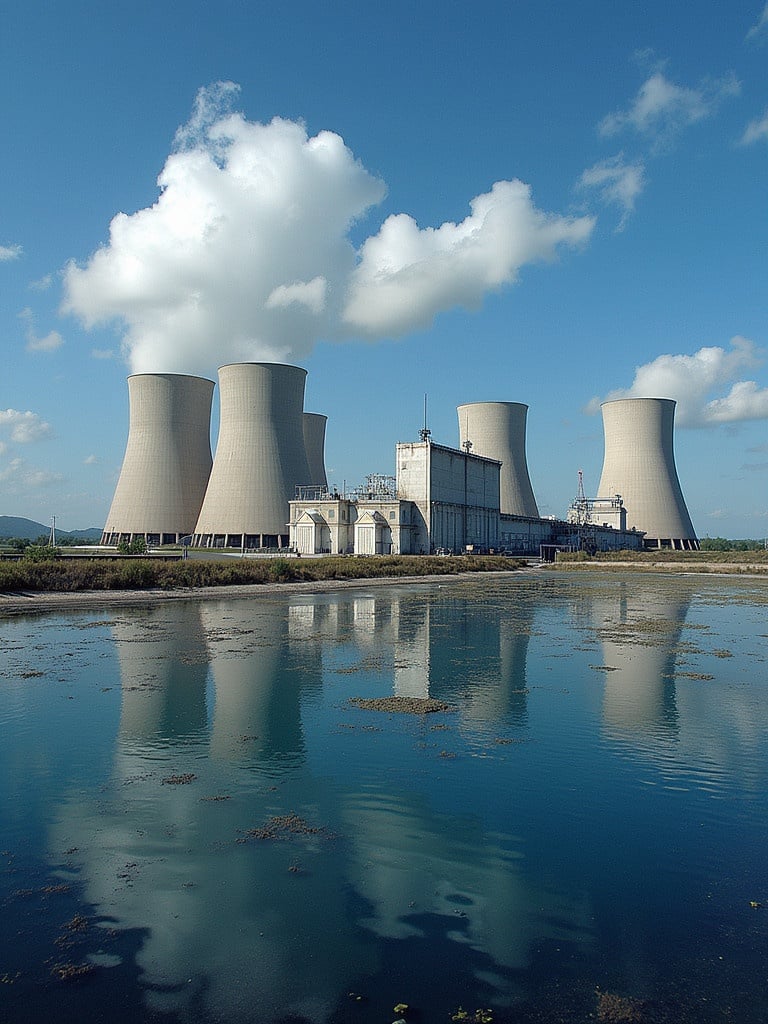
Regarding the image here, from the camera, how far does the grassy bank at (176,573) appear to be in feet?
71.0

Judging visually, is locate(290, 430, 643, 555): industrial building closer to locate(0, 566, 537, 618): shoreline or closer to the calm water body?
locate(0, 566, 537, 618): shoreline

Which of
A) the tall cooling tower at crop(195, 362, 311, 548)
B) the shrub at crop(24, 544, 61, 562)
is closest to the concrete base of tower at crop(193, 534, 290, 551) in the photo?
the tall cooling tower at crop(195, 362, 311, 548)

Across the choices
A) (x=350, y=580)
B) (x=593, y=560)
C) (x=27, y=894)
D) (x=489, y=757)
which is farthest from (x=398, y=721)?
(x=593, y=560)

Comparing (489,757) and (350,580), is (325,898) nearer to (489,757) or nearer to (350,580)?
(489,757)

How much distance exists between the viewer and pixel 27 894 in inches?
166

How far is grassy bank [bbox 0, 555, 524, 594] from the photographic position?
71.0 feet

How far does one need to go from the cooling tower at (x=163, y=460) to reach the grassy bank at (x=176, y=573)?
1215 cm

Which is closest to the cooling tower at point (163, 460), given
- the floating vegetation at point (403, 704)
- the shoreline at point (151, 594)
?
the shoreline at point (151, 594)

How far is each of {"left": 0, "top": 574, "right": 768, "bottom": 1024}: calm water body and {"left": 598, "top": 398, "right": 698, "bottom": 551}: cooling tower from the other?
1487 inches

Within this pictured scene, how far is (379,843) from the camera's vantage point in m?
4.98

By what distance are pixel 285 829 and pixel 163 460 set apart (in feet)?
120

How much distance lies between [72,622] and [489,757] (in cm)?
1285

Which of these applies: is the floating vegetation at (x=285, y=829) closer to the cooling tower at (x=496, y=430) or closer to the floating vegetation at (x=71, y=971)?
the floating vegetation at (x=71, y=971)

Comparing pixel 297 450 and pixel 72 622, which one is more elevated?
pixel 297 450
